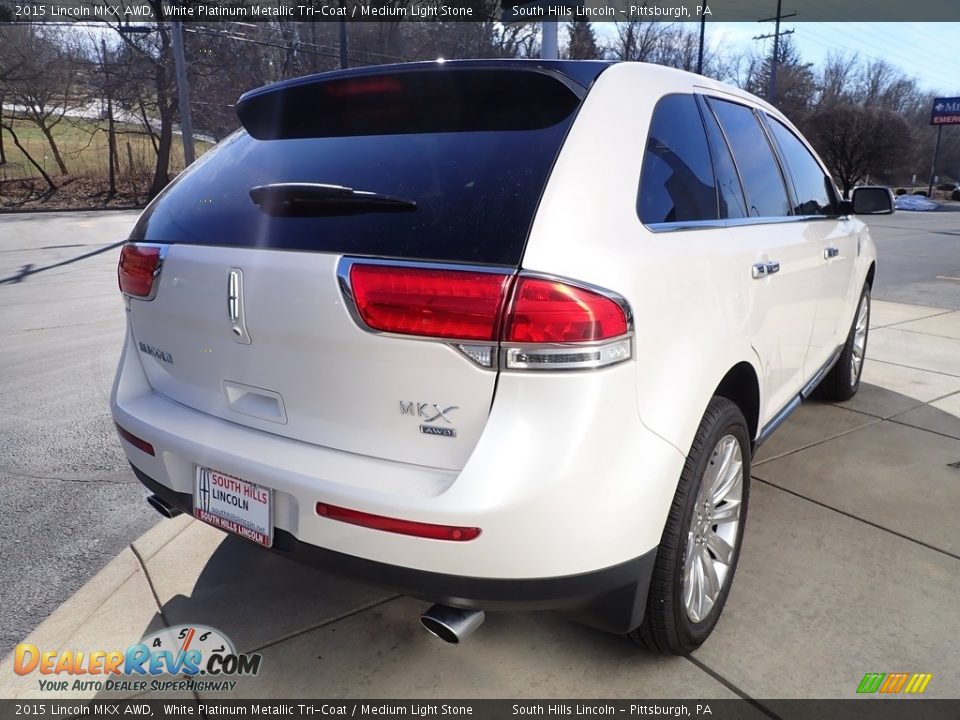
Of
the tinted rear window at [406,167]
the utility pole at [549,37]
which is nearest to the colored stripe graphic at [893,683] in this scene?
the tinted rear window at [406,167]

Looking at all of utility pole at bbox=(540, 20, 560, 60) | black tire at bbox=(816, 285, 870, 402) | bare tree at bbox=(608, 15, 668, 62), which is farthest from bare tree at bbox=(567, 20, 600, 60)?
black tire at bbox=(816, 285, 870, 402)

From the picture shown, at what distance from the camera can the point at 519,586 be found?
178 centimetres

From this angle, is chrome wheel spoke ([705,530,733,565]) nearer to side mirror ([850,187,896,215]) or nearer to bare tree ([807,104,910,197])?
side mirror ([850,187,896,215])

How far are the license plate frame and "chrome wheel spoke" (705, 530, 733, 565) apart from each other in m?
1.40

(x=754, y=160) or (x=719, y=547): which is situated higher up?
(x=754, y=160)

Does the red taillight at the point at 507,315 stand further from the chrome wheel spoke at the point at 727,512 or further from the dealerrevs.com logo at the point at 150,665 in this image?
the dealerrevs.com logo at the point at 150,665

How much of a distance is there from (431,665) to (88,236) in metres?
17.6

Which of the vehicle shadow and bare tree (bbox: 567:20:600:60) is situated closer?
the vehicle shadow

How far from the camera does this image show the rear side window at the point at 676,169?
211 centimetres

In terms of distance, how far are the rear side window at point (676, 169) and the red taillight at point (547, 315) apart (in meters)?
0.47

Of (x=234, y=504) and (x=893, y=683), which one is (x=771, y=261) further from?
(x=234, y=504)

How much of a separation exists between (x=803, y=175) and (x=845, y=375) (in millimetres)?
1639

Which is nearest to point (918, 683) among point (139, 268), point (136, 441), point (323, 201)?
point (323, 201)

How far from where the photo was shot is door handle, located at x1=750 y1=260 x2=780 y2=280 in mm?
2535
